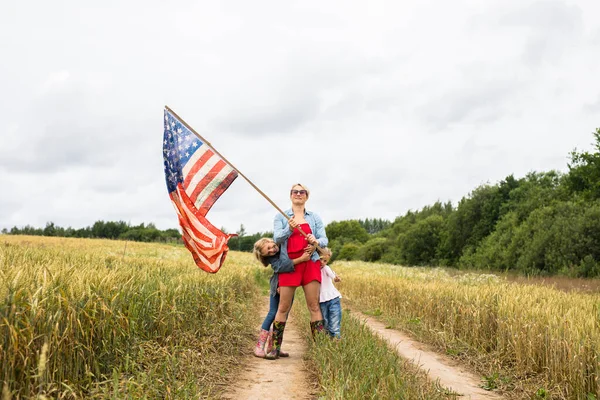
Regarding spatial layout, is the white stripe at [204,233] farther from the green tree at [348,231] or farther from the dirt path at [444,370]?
the green tree at [348,231]

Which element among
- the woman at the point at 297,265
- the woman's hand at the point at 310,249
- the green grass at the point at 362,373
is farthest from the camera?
the woman at the point at 297,265

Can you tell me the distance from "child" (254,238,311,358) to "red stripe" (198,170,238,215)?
0.94 meters

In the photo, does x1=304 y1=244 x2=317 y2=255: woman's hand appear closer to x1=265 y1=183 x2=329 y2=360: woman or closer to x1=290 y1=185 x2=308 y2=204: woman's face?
x1=265 y1=183 x2=329 y2=360: woman

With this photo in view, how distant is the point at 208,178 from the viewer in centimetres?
707

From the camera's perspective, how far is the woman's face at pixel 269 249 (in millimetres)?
6852

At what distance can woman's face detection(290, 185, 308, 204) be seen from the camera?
278 inches

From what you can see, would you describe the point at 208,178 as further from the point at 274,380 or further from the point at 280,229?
the point at 274,380

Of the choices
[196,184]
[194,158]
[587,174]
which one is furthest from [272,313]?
[587,174]

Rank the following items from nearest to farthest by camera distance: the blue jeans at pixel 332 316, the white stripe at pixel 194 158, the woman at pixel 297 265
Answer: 1. the woman at pixel 297 265
2. the white stripe at pixel 194 158
3. the blue jeans at pixel 332 316

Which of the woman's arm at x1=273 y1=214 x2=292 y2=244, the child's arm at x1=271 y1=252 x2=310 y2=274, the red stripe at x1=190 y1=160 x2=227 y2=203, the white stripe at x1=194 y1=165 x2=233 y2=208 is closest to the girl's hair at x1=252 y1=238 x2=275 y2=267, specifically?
the woman's arm at x1=273 y1=214 x2=292 y2=244

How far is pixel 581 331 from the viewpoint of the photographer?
19.4ft

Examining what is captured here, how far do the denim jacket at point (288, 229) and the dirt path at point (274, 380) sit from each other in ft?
5.44

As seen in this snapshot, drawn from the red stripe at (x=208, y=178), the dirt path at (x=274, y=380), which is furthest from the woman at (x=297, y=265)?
the red stripe at (x=208, y=178)

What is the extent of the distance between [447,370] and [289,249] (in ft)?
10.4
